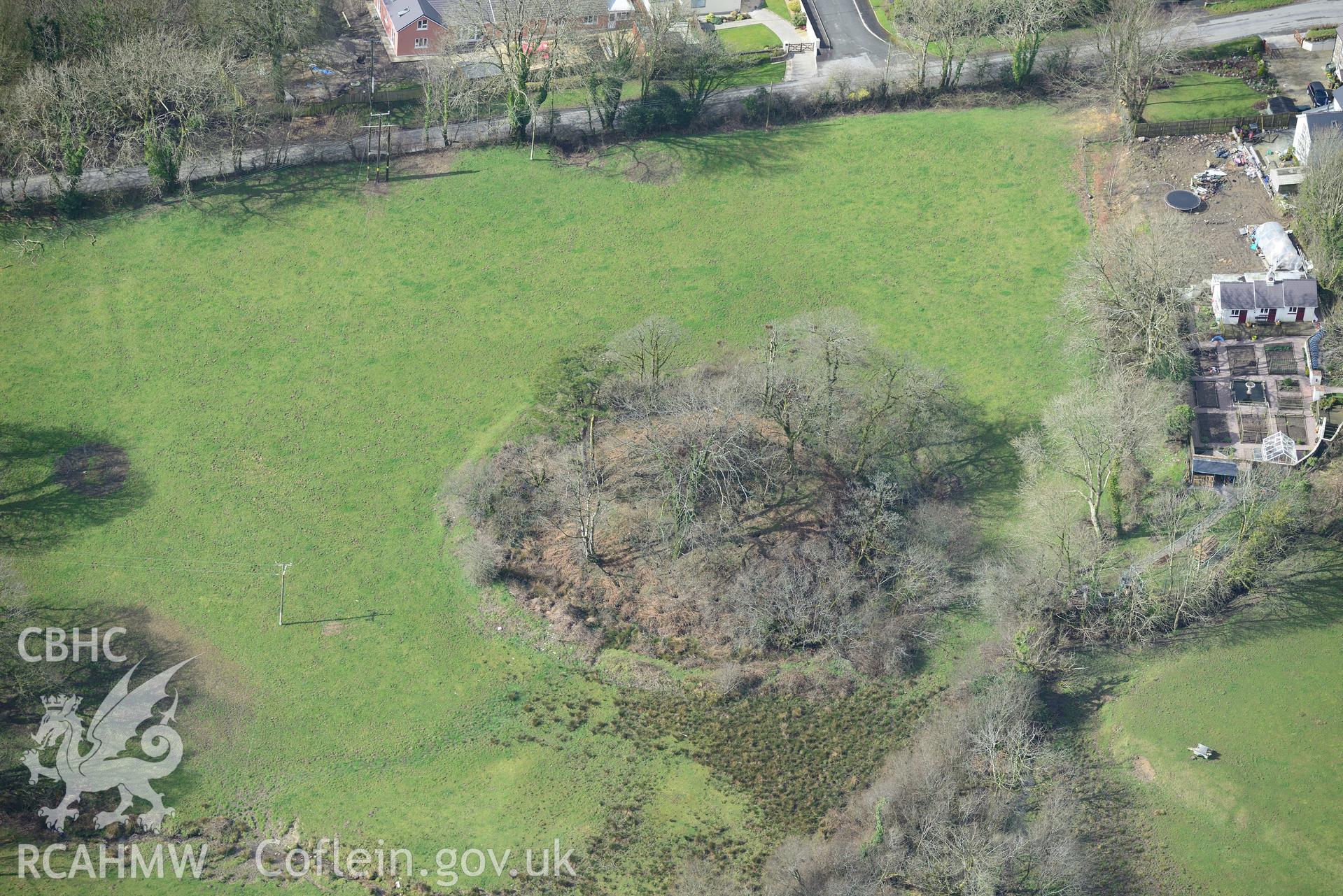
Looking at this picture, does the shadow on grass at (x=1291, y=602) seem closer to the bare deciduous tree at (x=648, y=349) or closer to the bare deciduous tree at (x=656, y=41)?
the bare deciduous tree at (x=648, y=349)

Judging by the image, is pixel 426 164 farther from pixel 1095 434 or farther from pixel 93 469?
pixel 1095 434

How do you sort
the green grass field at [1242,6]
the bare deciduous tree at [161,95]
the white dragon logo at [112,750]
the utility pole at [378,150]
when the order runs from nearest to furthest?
the white dragon logo at [112,750]
the bare deciduous tree at [161,95]
the utility pole at [378,150]
the green grass field at [1242,6]

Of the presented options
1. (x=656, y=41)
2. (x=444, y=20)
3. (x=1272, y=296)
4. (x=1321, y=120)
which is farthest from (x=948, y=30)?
(x=444, y=20)

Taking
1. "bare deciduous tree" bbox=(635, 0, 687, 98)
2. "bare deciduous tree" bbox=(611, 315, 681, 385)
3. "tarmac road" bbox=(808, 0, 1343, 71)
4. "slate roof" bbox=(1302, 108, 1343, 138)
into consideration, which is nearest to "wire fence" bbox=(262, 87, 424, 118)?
"bare deciduous tree" bbox=(635, 0, 687, 98)

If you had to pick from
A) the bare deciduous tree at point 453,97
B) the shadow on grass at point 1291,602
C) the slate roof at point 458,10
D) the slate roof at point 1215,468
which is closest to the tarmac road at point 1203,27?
the slate roof at point 458,10

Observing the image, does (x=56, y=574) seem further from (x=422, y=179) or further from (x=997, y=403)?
(x=997, y=403)

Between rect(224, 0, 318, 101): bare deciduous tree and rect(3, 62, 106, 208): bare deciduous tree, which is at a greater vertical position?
rect(224, 0, 318, 101): bare deciduous tree

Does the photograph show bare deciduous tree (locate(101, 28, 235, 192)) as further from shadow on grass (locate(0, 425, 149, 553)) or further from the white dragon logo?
the white dragon logo

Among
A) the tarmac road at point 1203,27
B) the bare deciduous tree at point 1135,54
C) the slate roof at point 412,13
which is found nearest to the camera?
the bare deciduous tree at point 1135,54
